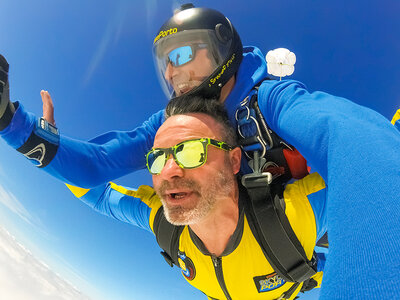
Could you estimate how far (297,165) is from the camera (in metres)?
1.26

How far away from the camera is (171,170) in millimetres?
1139

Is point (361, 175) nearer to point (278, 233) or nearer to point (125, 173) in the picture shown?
point (278, 233)

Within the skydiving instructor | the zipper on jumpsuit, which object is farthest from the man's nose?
the zipper on jumpsuit

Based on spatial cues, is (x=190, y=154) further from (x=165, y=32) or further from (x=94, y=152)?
(x=165, y=32)

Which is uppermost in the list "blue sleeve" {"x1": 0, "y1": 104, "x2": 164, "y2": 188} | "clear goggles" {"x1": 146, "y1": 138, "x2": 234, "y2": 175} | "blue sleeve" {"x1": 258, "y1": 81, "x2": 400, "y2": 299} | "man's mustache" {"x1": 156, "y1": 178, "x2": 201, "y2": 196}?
"blue sleeve" {"x1": 258, "y1": 81, "x2": 400, "y2": 299}

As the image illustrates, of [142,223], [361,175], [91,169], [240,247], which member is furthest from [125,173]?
[361,175]

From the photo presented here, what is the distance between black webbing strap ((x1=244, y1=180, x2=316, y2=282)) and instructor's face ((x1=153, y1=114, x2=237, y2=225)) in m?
0.16

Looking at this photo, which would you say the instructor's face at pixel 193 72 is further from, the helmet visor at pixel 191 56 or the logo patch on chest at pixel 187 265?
the logo patch on chest at pixel 187 265

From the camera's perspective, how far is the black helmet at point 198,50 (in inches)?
55.6

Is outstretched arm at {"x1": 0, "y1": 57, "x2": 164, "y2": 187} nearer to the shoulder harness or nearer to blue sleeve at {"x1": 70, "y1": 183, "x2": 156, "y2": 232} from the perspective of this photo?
blue sleeve at {"x1": 70, "y1": 183, "x2": 156, "y2": 232}

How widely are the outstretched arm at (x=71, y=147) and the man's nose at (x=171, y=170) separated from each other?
446 mm

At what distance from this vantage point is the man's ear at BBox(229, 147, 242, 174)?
1.30 m

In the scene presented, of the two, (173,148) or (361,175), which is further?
(173,148)

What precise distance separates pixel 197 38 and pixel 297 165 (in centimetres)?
101
